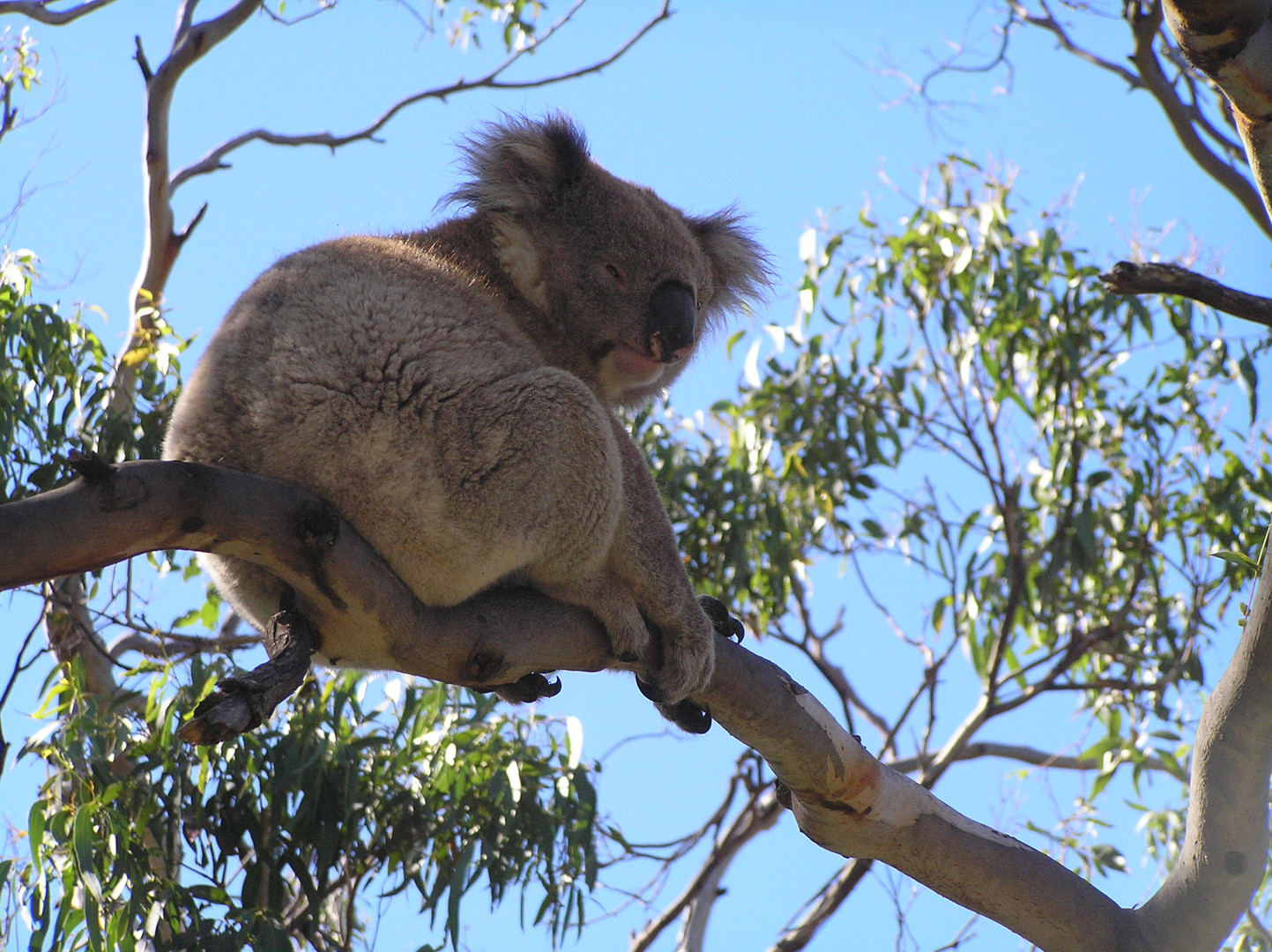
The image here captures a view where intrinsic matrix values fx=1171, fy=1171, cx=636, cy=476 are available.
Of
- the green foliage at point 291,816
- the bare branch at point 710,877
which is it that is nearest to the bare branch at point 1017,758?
the bare branch at point 710,877

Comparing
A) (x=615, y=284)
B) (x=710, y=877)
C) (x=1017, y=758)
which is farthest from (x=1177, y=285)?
(x=1017, y=758)

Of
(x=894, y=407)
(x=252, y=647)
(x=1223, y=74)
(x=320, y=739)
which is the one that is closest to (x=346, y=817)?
(x=320, y=739)

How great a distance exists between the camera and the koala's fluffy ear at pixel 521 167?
2725 mm

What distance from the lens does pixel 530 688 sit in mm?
2193

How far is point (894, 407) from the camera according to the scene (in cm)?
→ 532

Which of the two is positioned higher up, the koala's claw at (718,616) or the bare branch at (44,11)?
the bare branch at (44,11)

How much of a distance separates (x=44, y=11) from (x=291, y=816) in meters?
4.11

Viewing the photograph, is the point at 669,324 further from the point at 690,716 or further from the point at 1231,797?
the point at 1231,797

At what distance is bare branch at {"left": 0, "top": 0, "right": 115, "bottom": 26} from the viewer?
17.5ft

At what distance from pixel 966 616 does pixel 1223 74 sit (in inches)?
138

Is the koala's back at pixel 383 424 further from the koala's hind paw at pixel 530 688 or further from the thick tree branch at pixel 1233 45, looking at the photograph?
the thick tree branch at pixel 1233 45

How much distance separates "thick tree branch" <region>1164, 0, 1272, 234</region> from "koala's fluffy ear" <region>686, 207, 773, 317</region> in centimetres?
142

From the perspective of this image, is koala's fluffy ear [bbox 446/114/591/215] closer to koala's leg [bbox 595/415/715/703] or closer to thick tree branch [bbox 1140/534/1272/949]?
koala's leg [bbox 595/415/715/703]

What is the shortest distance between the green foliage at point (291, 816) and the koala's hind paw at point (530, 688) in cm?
111
